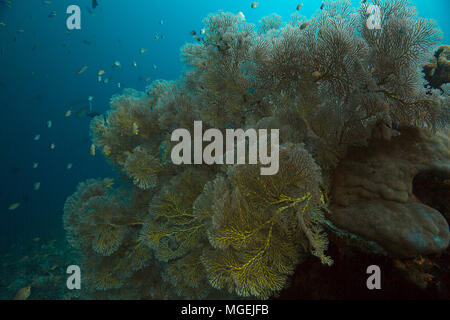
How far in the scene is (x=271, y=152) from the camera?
2.24m

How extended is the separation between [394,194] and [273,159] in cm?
160

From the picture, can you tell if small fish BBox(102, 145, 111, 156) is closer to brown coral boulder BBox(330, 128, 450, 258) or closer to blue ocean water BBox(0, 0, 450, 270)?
brown coral boulder BBox(330, 128, 450, 258)

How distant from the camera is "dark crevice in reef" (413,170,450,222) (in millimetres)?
→ 2924

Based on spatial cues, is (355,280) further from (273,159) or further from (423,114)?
(423,114)

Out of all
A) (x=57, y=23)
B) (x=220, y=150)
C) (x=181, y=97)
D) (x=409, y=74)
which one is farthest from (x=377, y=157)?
(x=57, y=23)

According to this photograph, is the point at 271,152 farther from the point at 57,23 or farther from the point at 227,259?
the point at 57,23

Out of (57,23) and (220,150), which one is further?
(57,23)

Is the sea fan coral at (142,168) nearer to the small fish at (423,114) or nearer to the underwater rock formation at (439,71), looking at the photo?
the small fish at (423,114)

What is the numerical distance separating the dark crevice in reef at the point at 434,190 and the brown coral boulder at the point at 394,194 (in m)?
0.02

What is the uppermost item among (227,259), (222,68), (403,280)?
(222,68)

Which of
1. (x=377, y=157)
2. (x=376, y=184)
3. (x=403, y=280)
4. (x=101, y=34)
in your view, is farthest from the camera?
(x=101, y=34)

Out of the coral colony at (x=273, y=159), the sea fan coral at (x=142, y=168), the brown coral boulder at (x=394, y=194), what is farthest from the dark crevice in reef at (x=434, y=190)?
the sea fan coral at (x=142, y=168)

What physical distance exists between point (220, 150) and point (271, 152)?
4.79 ft

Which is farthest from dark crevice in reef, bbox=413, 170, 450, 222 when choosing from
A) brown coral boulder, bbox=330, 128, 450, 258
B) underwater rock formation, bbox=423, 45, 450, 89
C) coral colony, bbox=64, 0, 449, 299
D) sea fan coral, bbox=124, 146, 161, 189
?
sea fan coral, bbox=124, 146, 161, 189
